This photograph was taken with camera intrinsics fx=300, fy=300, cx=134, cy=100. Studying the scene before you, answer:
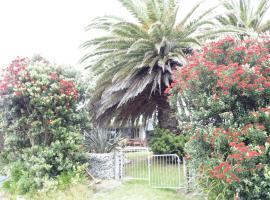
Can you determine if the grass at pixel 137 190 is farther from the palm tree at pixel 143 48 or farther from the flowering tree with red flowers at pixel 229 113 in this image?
the palm tree at pixel 143 48

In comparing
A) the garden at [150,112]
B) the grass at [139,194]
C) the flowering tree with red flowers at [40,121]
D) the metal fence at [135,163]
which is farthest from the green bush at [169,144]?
the flowering tree with red flowers at [40,121]

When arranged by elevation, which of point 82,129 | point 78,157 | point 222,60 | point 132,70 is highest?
point 132,70

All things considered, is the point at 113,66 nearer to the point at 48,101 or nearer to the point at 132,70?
the point at 132,70

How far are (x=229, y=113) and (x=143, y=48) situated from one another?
5.90 meters

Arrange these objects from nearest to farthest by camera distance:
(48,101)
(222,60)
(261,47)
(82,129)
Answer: (261,47) < (222,60) < (48,101) < (82,129)

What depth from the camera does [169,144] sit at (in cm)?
1124

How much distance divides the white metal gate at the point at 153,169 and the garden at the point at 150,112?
0.05 m

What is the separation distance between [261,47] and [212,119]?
207cm

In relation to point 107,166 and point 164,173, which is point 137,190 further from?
point 107,166

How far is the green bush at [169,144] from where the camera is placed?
11.1 metres

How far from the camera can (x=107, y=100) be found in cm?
1251

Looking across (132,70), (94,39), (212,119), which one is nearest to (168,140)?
(132,70)

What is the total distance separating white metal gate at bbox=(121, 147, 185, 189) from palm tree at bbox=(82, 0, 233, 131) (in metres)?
1.98

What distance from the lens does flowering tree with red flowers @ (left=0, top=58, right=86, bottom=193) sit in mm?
9406
